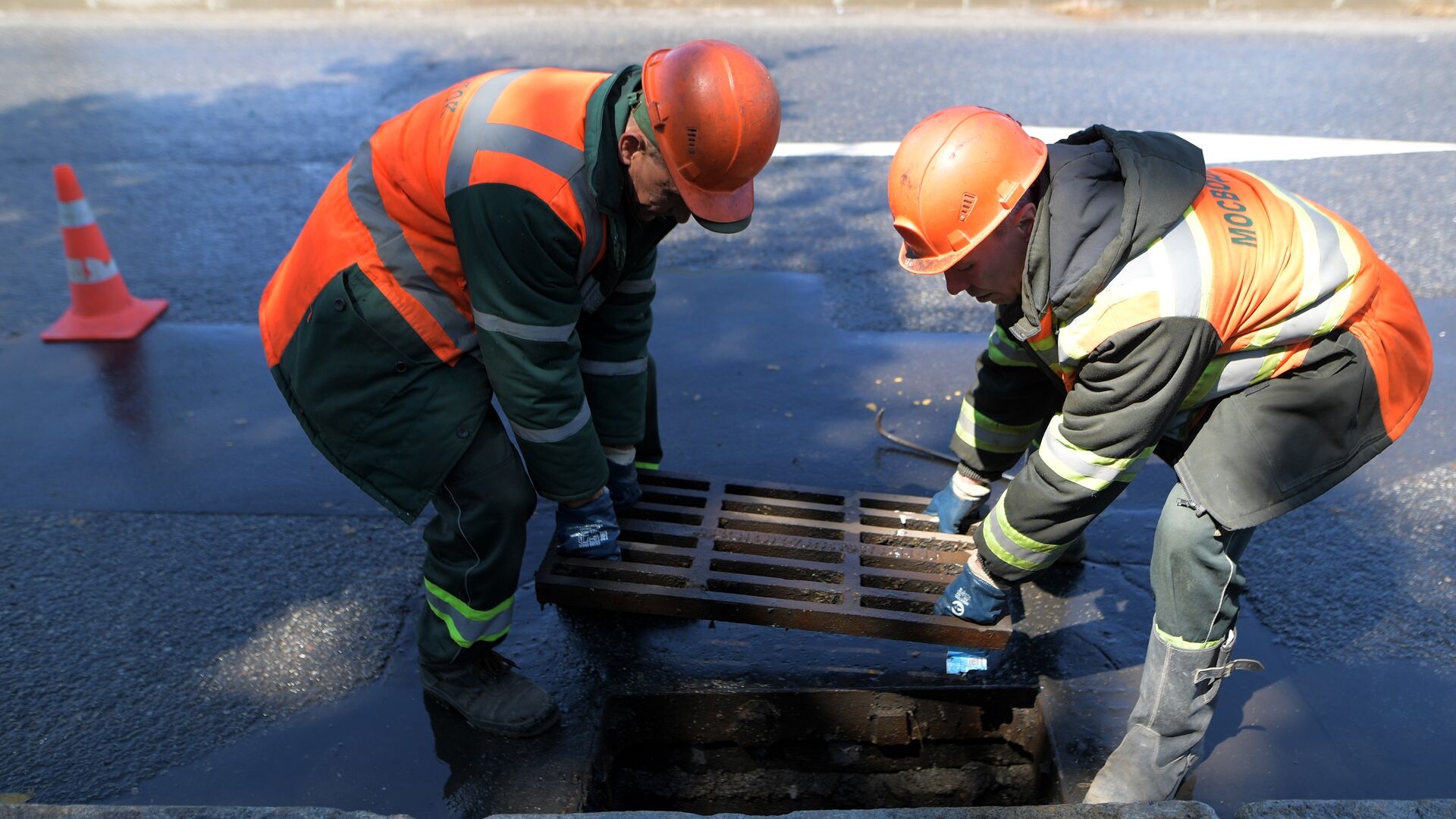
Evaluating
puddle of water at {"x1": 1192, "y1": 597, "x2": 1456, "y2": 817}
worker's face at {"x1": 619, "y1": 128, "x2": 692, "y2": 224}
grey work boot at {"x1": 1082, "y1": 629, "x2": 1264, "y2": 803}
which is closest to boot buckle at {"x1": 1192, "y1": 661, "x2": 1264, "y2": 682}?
grey work boot at {"x1": 1082, "y1": 629, "x2": 1264, "y2": 803}

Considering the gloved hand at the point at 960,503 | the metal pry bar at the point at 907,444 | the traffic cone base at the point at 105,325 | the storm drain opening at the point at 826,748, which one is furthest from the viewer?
the traffic cone base at the point at 105,325

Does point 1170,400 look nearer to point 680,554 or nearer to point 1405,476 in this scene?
point 680,554

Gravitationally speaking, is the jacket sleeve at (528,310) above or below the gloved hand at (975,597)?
above

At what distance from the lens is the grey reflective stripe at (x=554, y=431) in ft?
8.23

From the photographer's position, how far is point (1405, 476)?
11.9 ft

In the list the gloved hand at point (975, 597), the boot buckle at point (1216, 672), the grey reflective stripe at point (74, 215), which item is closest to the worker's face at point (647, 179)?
the gloved hand at point (975, 597)

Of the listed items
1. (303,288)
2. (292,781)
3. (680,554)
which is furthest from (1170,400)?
(292,781)

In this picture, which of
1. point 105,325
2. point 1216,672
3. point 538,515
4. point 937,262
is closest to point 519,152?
point 937,262

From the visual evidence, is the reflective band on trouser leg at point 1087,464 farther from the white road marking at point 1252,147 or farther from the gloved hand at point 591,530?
the white road marking at point 1252,147

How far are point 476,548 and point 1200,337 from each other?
5.59 feet

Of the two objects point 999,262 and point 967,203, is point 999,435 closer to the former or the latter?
point 999,262

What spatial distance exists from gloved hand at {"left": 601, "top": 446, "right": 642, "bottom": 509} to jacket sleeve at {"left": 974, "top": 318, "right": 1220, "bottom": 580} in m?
1.06

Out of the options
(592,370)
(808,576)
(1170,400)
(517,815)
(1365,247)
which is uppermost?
(1365,247)

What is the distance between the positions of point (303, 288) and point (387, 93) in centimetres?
559
